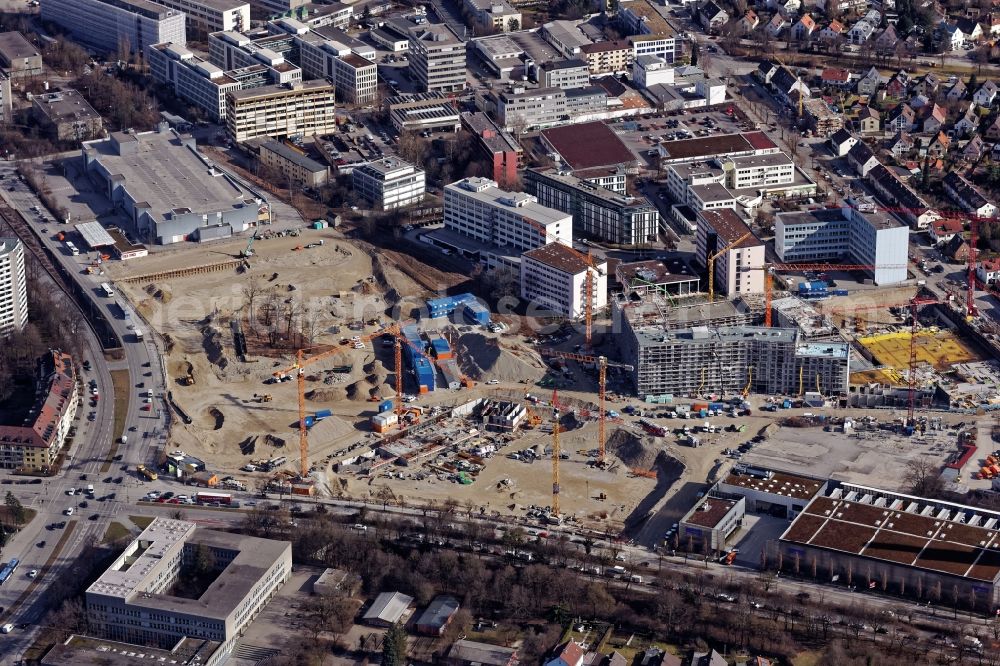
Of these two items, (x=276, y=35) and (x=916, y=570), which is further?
(x=276, y=35)

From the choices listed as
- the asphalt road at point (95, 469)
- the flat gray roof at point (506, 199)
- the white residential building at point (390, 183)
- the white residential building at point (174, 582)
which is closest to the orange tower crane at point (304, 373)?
the asphalt road at point (95, 469)

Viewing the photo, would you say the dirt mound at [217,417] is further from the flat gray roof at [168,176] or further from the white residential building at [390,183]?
the white residential building at [390,183]

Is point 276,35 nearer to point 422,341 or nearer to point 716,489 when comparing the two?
point 422,341

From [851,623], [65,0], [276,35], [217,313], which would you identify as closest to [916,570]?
[851,623]

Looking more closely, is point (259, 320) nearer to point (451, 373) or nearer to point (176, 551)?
point (451, 373)

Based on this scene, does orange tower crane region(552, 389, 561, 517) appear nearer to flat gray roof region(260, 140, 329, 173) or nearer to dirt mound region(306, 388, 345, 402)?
dirt mound region(306, 388, 345, 402)

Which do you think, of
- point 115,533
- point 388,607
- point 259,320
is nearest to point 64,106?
point 259,320

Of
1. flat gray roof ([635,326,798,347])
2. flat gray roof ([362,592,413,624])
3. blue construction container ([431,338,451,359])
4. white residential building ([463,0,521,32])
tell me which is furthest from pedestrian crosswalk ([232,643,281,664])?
white residential building ([463,0,521,32])
